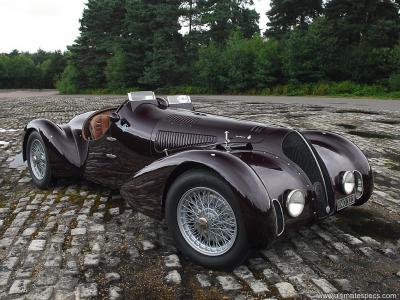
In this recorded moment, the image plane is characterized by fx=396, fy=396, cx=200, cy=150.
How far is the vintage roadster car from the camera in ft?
10.3

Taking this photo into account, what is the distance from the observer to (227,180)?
3152 mm

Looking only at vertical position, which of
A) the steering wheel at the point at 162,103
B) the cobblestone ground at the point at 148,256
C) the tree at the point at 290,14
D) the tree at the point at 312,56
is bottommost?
the cobblestone ground at the point at 148,256

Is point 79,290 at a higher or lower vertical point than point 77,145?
lower

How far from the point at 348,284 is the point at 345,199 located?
→ 1.02 meters

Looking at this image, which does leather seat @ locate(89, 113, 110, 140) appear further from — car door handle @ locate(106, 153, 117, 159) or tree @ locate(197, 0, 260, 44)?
Result: tree @ locate(197, 0, 260, 44)

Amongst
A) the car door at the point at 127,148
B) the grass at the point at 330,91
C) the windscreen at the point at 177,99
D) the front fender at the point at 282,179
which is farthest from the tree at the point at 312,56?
the front fender at the point at 282,179

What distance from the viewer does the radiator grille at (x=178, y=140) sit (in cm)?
411

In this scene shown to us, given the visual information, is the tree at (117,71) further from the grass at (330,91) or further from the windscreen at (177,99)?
the windscreen at (177,99)

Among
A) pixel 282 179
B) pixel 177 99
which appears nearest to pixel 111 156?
pixel 177 99

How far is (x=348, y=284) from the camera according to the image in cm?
302

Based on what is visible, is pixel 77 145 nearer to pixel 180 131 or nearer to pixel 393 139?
pixel 180 131

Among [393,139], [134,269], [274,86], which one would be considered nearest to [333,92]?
[274,86]

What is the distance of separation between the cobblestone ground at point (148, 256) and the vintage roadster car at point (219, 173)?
10.3 inches

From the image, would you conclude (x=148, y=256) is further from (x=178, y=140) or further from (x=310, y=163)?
(x=310, y=163)
